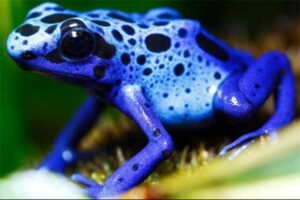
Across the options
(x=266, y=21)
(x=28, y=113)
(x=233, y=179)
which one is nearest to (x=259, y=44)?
(x=266, y=21)

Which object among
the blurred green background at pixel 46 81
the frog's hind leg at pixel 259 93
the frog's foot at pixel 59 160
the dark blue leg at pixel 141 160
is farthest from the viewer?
the blurred green background at pixel 46 81

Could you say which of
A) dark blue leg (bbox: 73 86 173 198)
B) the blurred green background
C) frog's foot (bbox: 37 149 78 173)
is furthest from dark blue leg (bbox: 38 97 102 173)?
dark blue leg (bbox: 73 86 173 198)

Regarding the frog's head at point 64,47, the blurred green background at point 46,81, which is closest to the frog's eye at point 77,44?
the frog's head at point 64,47

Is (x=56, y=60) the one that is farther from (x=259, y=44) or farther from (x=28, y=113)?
(x=259, y=44)

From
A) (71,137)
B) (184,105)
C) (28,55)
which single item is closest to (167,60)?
(184,105)

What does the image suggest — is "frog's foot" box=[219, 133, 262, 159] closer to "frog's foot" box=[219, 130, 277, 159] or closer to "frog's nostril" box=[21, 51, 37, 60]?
"frog's foot" box=[219, 130, 277, 159]

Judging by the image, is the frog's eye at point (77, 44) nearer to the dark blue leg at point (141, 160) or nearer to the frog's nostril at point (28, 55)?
the frog's nostril at point (28, 55)

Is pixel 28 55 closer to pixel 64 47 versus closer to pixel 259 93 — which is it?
pixel 64 47
